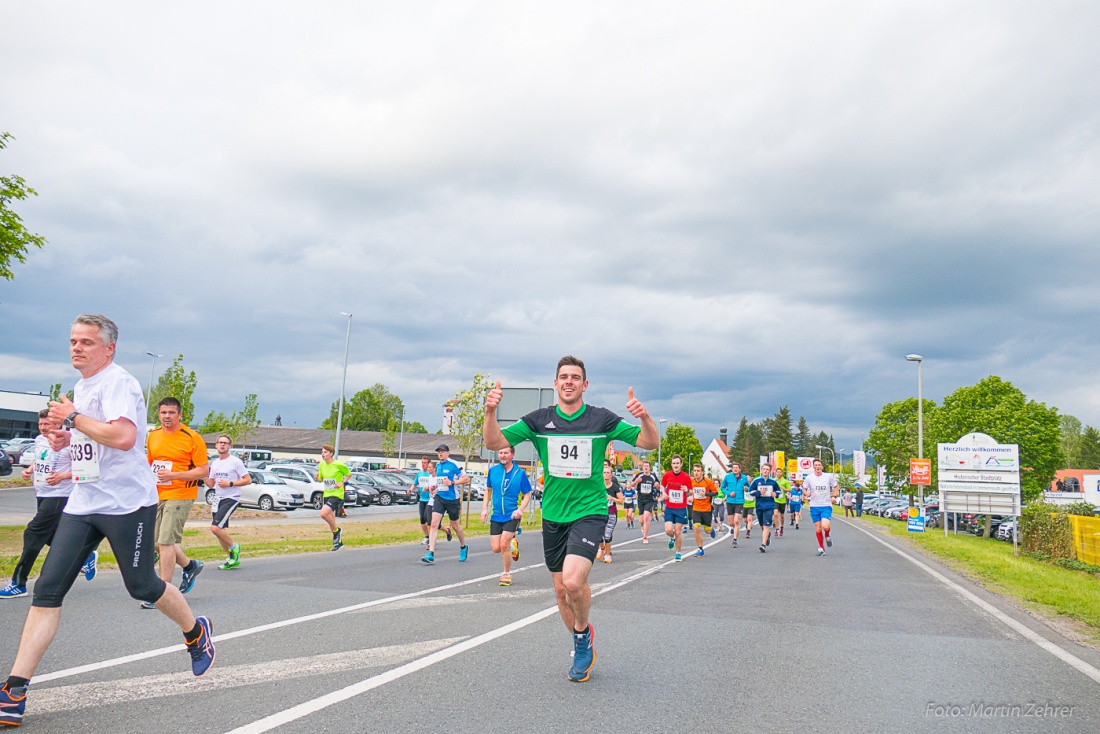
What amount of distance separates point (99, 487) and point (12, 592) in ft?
17.5

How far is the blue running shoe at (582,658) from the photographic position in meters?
5.11

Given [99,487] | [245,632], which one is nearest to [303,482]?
[245,632]

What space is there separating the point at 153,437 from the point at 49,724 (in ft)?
14.3

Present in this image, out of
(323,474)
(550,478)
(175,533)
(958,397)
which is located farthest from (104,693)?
(958,397)

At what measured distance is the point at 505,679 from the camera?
5.10 metres

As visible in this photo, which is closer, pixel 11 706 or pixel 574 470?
pixel 11 706

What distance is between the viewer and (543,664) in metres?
5.57

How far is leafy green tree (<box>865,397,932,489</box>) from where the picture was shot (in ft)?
221

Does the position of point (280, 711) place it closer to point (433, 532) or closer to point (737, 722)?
point (737, 722)

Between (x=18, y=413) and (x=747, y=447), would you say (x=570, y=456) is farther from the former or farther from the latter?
(x=747, y=447)

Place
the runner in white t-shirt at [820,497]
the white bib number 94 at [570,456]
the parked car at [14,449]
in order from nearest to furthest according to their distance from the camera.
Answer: the white bib number 94 at [570,456] → the runner in white t-shirt at [820,497] → the parked car at [14,449]

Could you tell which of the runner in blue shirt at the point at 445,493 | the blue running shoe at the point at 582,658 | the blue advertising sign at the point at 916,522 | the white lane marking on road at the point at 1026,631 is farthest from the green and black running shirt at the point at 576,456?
the blue advertising sign at the point at 916,522

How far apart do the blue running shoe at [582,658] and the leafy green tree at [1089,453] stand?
154395 millimetres

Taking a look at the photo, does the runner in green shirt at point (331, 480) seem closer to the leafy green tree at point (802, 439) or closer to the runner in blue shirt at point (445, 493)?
the runner in blue shirt at point (445, 493)
